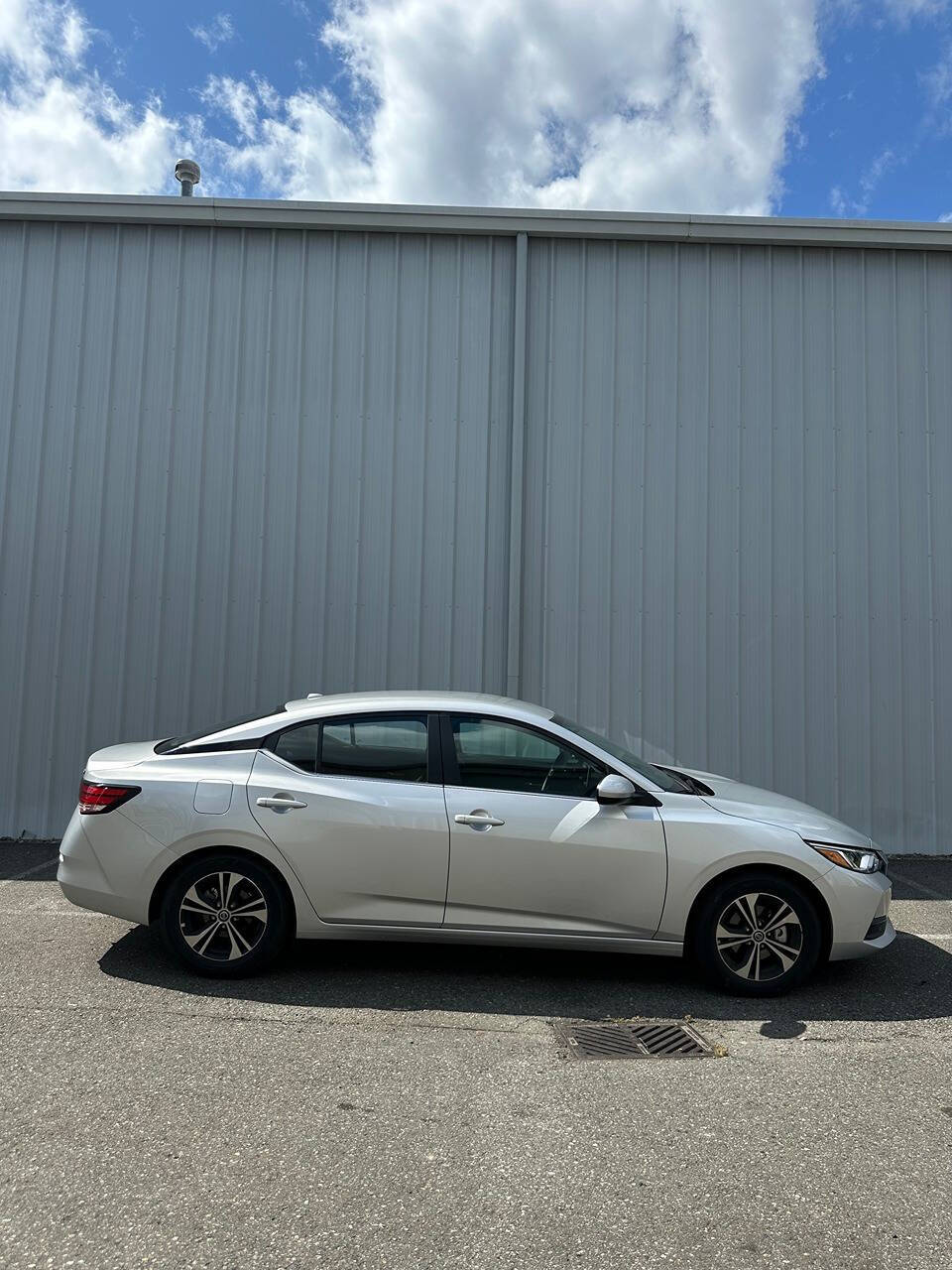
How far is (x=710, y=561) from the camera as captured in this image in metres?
8.89

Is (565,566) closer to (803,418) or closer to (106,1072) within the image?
(803,418)

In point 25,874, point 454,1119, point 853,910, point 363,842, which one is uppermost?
point 363,842

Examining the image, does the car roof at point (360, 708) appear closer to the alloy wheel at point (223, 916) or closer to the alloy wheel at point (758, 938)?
the alloy wheel at point (223, 916)

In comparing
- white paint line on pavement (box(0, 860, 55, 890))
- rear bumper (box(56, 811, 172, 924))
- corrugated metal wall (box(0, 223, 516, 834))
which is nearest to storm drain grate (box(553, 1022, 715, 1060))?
rear bumper (box(56, 811, 172, 924))

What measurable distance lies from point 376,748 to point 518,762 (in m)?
0.77

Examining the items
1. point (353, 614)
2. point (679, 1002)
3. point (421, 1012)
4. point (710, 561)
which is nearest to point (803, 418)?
point (710, 561)

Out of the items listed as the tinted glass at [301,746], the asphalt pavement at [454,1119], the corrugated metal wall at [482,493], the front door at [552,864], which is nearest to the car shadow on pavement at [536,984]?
the asphalt pavement at [454,1119]

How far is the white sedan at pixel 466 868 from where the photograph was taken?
4.81 metres

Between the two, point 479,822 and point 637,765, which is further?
point 637,765

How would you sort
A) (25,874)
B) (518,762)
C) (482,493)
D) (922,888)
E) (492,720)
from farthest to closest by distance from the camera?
(482,493) < (922,888) < (25,874) < (492,720) < (518,762)

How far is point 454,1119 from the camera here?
3459mm

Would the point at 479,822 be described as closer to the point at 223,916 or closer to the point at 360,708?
the point at 360,708

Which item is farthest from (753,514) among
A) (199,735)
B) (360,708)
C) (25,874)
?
(25,874)

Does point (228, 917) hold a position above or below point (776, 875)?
below
